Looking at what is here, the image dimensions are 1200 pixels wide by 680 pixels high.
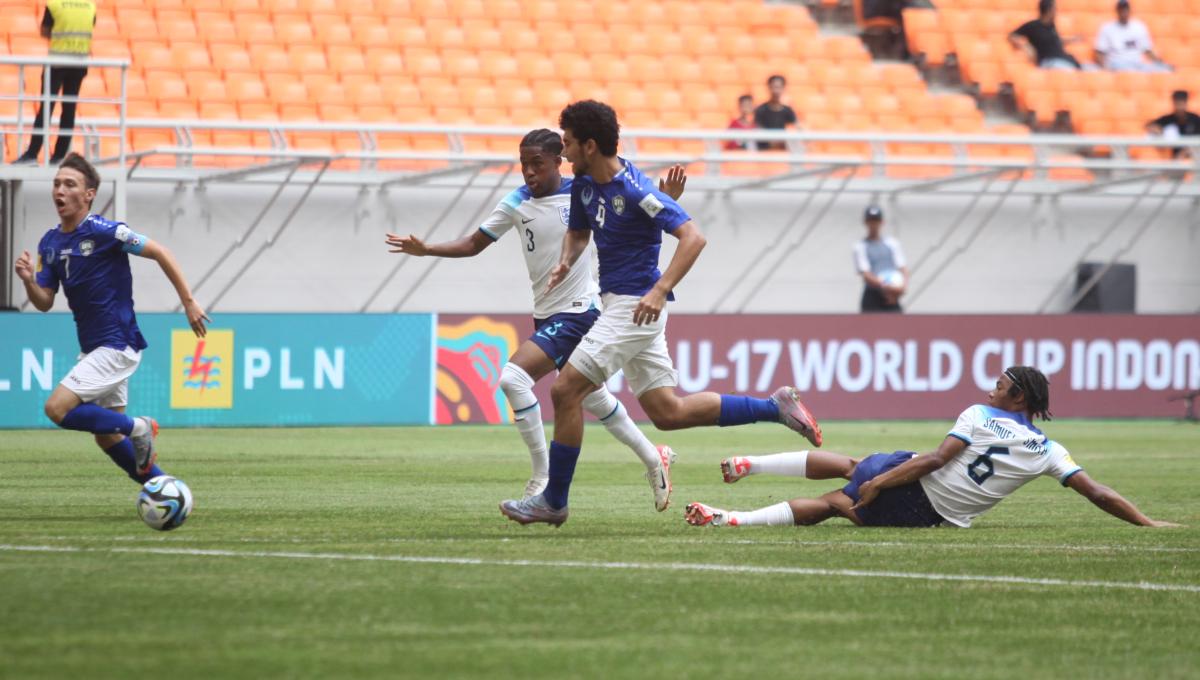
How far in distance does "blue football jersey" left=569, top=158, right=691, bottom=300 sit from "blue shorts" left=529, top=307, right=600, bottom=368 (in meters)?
0.84

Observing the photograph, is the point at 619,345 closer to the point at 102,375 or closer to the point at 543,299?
the point at 543,299

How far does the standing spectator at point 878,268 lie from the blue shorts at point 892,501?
454 inches

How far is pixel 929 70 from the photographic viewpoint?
25219 millimetres

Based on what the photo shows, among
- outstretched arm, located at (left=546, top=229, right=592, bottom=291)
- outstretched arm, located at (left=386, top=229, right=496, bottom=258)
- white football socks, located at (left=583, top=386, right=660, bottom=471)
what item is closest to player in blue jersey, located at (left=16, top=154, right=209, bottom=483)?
outstretched arm, located at (left=386, top=229, right=496, bottom=258)

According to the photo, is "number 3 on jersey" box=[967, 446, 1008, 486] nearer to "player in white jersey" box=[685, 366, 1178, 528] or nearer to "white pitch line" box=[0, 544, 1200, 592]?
"player in white jersey" box=[685, 366, 1178, 528]

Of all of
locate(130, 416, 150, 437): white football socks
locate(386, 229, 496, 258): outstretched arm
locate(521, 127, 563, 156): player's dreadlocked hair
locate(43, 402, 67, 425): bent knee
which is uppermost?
locate(521, 127, 563, 156): player's dreadlocked hair

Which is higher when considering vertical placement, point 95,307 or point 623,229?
point 623,229

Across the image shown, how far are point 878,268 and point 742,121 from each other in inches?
94.9

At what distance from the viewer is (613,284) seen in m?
8.95

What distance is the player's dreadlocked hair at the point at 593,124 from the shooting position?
8625 mm

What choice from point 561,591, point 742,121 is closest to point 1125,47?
point 742,121

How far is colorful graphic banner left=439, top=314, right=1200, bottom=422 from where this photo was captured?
19.7 metres

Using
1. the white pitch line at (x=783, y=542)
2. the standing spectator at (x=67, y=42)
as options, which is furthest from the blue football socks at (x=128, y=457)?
the standing spectator at (x=67, y=42)

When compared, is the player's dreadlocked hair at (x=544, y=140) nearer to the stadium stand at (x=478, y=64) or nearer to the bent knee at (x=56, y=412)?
the bent knee at (x=56, y=412)
